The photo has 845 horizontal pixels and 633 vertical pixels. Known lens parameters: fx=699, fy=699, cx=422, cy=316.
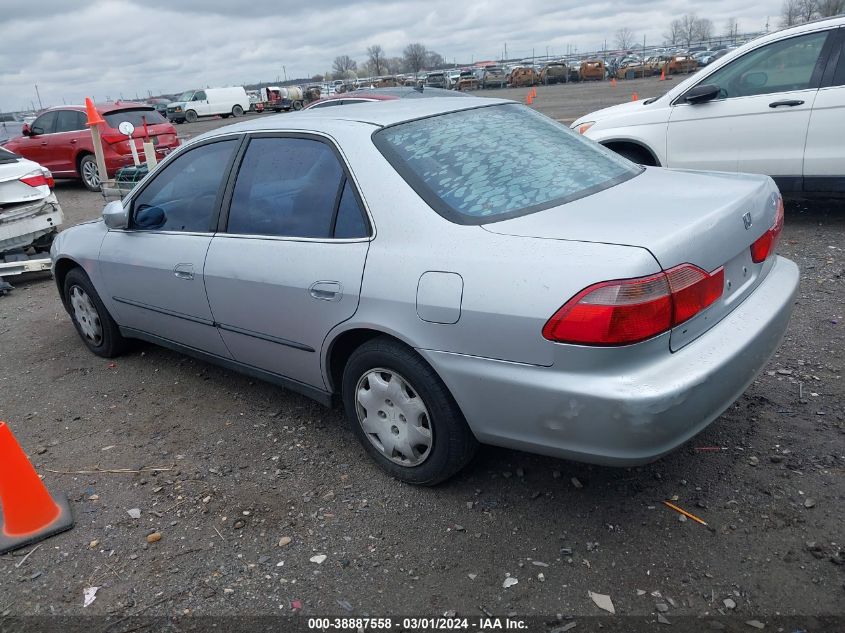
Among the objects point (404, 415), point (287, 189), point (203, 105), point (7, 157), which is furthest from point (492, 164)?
point (203, 105)

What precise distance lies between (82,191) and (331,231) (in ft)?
44.6

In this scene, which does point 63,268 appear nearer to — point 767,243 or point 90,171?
point 767,243

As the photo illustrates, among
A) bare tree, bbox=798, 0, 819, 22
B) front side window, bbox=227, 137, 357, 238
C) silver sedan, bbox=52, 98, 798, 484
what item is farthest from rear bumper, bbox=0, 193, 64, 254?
bare tree, bbox=798, 0, 819, 22

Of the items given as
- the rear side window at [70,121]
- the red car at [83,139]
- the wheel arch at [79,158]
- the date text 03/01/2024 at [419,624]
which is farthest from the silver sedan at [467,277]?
the rear side window at [70,121]

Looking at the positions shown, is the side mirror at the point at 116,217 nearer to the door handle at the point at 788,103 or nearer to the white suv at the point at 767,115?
the white suv at the point at 767,115

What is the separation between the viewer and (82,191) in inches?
582

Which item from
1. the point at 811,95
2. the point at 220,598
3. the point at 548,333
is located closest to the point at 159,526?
the point at 220,598

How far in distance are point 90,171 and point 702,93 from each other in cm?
1222

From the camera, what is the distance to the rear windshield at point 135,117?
13.8m

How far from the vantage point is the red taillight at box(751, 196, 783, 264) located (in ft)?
9.84

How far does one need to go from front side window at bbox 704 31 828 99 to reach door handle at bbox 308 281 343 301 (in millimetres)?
5376

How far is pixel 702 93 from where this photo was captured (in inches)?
267

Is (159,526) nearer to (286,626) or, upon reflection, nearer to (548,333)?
(286,626)

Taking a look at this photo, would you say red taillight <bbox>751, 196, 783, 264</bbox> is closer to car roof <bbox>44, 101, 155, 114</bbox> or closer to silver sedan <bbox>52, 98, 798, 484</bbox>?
silver sedan <bbox>52, 98, 798, 484</bbox>
